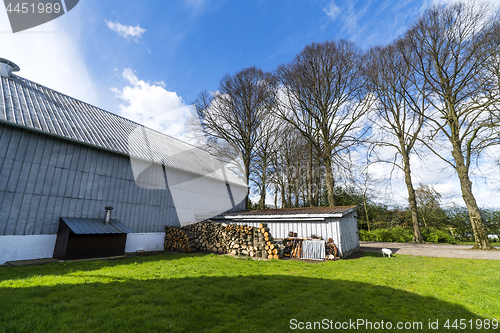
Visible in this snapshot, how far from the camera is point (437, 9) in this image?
13.9m

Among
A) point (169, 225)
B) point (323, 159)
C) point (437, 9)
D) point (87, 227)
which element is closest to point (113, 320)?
point (87, 227)

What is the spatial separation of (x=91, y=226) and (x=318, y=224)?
1056cm

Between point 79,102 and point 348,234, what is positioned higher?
point 79,102

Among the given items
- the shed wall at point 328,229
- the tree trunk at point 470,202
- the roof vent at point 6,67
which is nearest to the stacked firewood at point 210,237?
the shed wall at point 328,229

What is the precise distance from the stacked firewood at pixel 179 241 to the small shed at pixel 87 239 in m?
3.12

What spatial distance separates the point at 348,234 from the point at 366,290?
23.4 ft

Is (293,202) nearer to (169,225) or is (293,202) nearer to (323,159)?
(323,159)

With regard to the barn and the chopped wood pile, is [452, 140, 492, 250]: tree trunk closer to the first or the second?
the chopped wood pile

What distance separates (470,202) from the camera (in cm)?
1309

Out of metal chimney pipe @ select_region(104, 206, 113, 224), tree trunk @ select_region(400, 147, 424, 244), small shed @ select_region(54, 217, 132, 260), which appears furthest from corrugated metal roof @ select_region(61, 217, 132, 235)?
tree trunk @ select_region(400, 147, 424, 244)

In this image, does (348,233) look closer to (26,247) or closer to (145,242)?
(145,242)

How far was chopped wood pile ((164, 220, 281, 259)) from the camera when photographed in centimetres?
1109

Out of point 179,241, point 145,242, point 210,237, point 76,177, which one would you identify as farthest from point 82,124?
point 210,237

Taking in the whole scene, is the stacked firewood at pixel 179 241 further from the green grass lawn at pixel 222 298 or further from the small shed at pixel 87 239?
the green grass lawn at pixel 222 298
